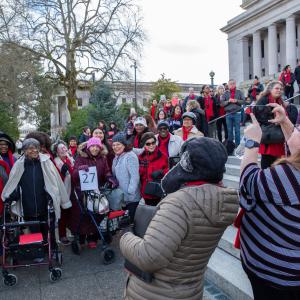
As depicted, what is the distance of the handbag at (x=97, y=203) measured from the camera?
552cm

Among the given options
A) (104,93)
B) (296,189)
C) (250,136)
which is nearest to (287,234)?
Result: (296,189)

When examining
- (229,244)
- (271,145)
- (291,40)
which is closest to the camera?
(229,244)

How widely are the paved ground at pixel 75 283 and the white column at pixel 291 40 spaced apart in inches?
1323

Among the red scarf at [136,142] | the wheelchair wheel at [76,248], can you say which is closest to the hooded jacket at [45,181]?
the wheelchair wheel at [76,248]

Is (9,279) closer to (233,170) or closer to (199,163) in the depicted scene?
(199,163)

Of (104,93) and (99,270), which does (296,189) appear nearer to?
(99,270)

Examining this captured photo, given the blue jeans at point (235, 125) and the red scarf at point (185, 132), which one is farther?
the blue jeans at point (235, 125)

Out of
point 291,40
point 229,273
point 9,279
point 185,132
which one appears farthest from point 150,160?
point 291,40

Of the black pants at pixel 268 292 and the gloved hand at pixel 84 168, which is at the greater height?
the gloved hand at pixel 84 168

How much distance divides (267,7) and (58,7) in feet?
68.6

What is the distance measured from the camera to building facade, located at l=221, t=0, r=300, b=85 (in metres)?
34.5

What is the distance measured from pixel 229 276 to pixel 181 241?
8.19 ft

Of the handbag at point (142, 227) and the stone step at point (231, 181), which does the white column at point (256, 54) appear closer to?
the stone step at point (231, 181)

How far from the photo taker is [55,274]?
4797 mm
